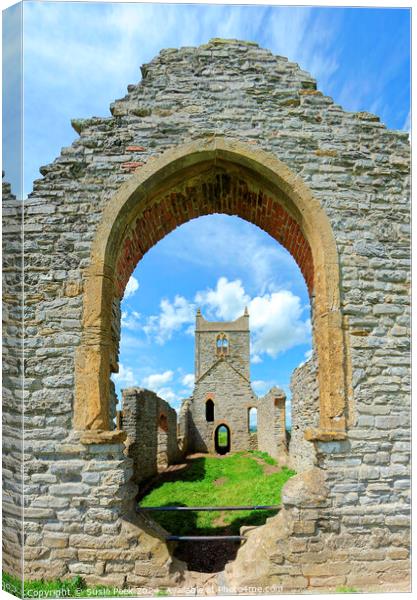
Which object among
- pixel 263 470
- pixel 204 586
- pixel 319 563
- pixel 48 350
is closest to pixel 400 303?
pixel 319 563

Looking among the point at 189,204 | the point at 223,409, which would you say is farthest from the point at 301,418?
the point at 223,409

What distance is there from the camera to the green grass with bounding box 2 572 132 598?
3.72 metres

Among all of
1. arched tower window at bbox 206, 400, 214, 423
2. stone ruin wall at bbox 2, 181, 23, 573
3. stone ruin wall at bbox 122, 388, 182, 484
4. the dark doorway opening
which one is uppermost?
stone ruin wall at bbox 2, 181, 23, 573

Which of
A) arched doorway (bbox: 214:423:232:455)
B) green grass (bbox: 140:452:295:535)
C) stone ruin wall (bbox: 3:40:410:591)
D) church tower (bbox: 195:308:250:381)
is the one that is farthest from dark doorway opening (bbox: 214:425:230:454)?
stone ruin wall (bbox: 3:40:410:591)

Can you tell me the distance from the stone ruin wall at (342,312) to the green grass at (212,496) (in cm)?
280

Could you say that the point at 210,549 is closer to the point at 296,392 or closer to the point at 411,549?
the point at 411,549

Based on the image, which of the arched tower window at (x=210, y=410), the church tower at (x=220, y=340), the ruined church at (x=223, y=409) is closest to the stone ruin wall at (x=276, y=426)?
the ruined church at (x=223, y=409)

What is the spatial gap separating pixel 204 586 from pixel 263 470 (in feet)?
34.8

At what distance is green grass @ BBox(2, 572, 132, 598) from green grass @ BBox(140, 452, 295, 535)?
9.42 ft

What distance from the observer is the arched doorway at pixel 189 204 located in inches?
164

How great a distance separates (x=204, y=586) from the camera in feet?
13.1

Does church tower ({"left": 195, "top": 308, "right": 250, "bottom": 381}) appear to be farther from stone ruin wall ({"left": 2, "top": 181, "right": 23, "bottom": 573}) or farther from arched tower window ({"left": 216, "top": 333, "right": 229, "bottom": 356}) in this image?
stone ruin wall ({"left": 2, "top": 181, "right": 23, "bottom": 573})

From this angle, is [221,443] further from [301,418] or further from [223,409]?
[301,418]

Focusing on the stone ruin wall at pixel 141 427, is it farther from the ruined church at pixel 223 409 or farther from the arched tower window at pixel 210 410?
the arched tower window at pixel 210 410
